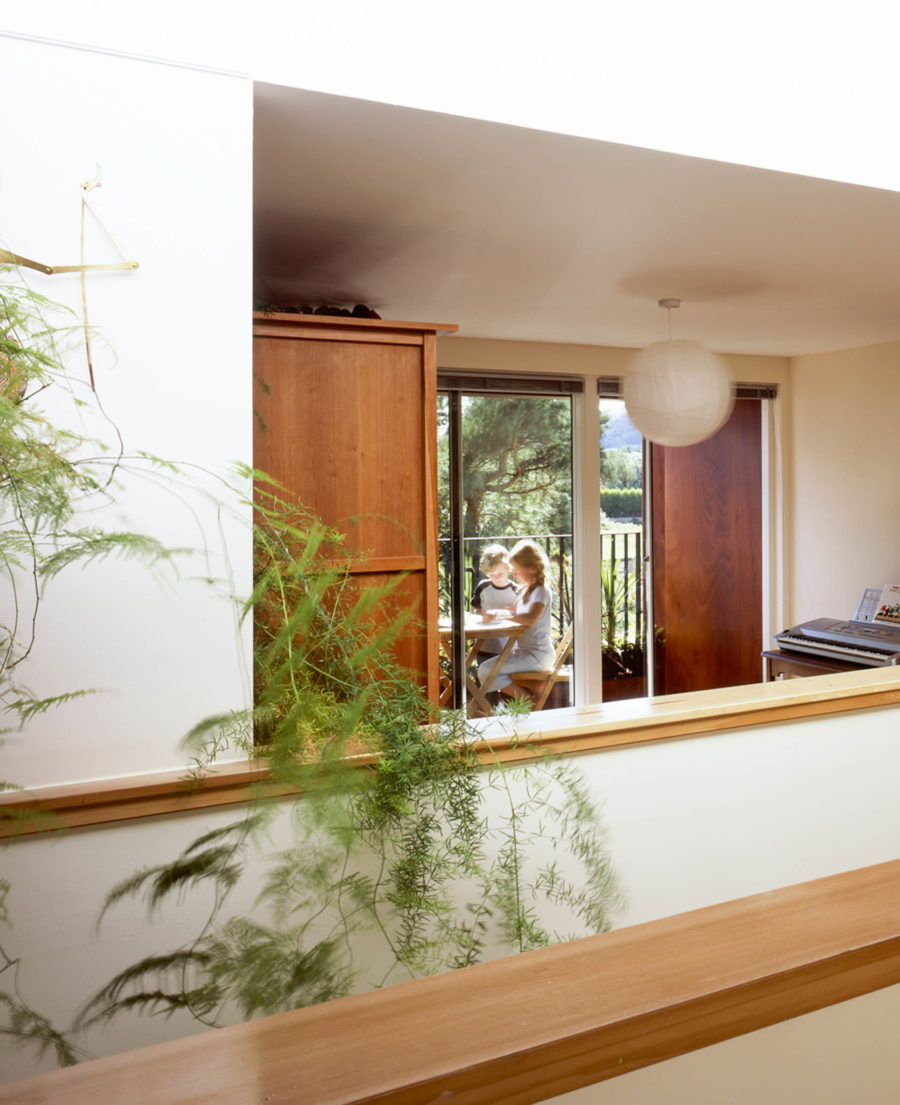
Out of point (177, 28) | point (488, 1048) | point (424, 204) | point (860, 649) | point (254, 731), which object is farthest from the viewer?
point (860, 649)

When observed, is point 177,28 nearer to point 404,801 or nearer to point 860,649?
point 404,801

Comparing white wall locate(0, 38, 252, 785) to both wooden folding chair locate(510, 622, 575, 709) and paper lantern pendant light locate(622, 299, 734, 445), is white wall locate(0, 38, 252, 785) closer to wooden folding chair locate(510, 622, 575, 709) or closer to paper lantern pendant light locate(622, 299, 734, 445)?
paper lantern pendant light locate(622, 299, 734, 445)

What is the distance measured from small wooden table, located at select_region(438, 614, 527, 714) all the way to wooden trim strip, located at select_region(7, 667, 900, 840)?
2.47 meters

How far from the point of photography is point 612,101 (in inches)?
79.0

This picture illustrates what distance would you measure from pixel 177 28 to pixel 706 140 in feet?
3.92

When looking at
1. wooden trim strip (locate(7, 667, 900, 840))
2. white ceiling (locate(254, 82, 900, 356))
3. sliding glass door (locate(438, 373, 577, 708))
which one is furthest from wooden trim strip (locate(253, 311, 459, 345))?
sliding glass door (locate(438, 373, 577, 708))

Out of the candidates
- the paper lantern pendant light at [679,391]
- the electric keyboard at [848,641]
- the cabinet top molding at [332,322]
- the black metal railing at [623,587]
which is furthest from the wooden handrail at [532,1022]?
the black metal railing at [623,587]

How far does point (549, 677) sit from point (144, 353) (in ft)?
12.3

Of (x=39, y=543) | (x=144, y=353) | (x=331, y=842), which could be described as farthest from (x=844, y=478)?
(x=39, y=543)

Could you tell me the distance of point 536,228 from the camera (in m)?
2.69

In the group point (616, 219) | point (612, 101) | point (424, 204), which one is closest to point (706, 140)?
point (612, 101)

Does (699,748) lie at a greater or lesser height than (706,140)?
lesser

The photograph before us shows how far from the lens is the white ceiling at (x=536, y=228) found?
201cm

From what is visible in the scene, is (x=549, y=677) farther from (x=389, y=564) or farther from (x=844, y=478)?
(x=389, y=564)
